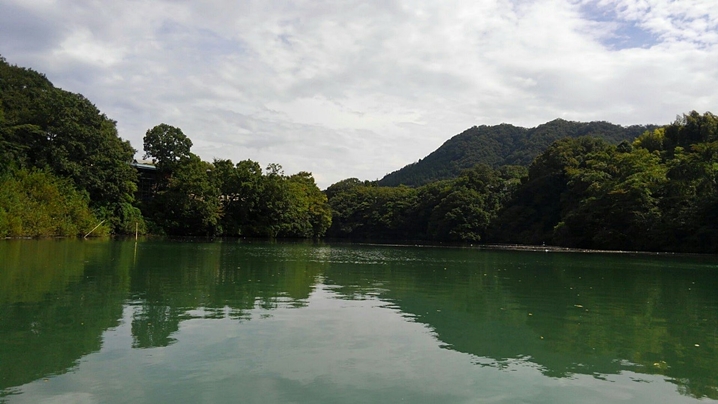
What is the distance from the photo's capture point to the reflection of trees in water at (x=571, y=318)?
7.02 m

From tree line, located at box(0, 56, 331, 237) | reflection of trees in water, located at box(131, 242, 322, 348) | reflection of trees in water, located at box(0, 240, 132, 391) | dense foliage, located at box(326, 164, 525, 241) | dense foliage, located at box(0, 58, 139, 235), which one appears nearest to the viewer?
reflection of trees in water, located at box(0, 240, 132, 391)

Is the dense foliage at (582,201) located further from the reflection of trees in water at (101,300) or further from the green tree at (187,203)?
the reflection of trees in water at (101,300)

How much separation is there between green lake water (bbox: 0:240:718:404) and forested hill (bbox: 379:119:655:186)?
10858cm

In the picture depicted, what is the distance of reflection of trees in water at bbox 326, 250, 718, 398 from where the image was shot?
702 cm

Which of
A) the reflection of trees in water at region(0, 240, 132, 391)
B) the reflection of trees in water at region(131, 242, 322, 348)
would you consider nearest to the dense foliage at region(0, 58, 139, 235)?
the reflection of trees in water at region(131, 242, 322, 348)

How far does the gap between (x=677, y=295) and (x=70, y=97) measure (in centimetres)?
4991

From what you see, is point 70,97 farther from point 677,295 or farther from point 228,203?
point 677,295

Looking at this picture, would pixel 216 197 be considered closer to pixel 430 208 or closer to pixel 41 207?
pixel 41 207

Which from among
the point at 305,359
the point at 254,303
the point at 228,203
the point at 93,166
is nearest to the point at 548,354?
the point at 305,359

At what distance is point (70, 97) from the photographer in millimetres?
49344

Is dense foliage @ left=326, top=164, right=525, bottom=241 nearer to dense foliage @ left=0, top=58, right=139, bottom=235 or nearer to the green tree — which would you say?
the green tree

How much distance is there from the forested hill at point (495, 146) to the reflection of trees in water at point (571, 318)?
103 meters

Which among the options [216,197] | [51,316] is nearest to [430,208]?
[216,197]

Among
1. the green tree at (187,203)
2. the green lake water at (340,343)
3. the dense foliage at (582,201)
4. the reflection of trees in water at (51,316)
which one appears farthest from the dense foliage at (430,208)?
the reflection of trees in water at (51,316)
